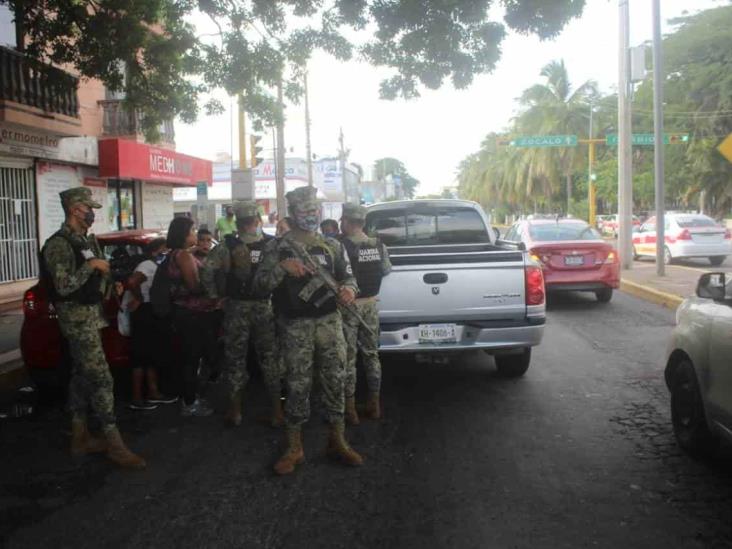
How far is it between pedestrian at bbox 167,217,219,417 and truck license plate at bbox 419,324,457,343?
1722 mm

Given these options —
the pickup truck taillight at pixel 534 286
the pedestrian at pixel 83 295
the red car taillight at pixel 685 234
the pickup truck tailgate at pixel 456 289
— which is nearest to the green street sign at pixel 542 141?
the red car taillight at pixel 685 234

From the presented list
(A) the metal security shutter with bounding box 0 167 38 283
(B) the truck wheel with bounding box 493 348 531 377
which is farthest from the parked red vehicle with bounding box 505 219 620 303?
(A) the metal security shutter with bounding box 0 167 38 283

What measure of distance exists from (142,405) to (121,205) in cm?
1290

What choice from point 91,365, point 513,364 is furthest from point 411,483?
point 513,364

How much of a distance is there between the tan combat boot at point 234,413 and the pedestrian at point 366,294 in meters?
0.86

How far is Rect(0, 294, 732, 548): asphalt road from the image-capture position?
3.62m

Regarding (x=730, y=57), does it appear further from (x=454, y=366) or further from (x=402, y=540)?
(x=402, y=540)

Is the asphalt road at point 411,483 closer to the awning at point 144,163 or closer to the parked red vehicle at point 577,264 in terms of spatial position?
the parked red vehicle at point 577,264

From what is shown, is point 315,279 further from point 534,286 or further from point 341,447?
point 534,286

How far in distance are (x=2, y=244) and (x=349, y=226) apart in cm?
975

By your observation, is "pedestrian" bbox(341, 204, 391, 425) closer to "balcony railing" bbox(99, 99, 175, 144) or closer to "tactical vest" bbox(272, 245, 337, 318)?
"tactical vest" bbox(272, 245, 337, 318)

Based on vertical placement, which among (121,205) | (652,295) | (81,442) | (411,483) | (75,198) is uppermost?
(121,205)

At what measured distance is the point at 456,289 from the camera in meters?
5.95

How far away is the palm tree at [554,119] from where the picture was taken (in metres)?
51.2
